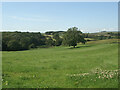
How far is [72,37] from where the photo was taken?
70.2 m

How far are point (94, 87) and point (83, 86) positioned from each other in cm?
65

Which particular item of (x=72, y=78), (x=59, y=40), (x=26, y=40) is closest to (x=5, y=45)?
(x=26, y=40)

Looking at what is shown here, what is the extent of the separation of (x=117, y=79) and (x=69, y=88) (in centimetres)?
344

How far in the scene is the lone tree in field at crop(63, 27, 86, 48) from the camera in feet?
227

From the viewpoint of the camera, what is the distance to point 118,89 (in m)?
7.42

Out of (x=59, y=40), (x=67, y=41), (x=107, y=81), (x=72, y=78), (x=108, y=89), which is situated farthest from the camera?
(x=59, y=40)

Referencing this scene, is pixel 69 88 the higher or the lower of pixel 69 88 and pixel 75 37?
the lower

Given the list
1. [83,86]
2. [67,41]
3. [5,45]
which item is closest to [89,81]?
[83,86]

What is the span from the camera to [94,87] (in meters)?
7.62

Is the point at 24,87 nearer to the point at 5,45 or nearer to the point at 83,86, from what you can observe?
the point at 83,86

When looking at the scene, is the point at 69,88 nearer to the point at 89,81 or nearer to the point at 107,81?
the point at 89,81

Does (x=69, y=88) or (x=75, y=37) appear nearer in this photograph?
(x=69, y=88)

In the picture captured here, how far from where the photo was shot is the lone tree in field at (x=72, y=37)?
69062 millimetres

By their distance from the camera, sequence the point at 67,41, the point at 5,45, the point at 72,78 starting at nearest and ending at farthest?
1. the point at 72,78
2. the point at 67,41
3. the point at 5,45
